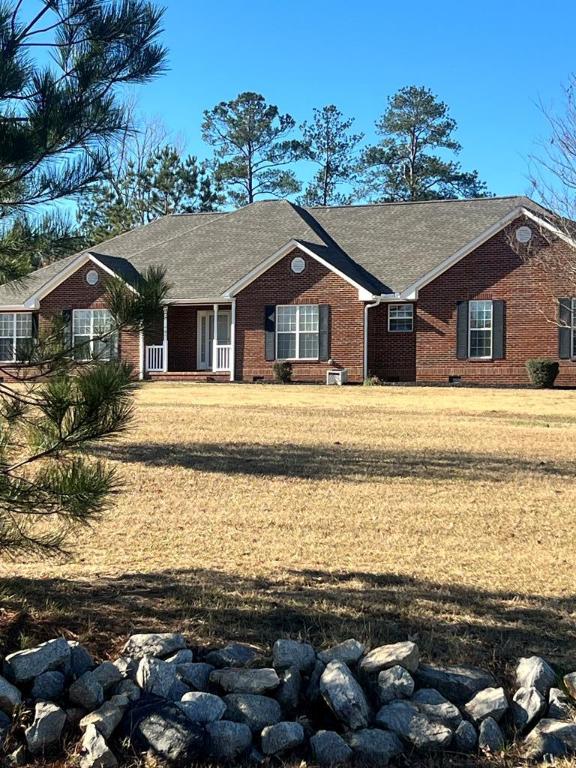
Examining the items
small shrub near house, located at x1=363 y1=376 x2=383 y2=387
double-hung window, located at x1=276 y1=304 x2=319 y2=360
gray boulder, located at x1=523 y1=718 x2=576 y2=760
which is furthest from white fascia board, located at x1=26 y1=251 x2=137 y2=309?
gray boulder, located at x1=523 y1=718 x2=576 y2=760

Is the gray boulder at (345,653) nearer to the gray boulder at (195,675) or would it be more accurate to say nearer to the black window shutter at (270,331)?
the gray boulder at (195,675)

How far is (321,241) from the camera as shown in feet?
84.7

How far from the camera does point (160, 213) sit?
141 ft

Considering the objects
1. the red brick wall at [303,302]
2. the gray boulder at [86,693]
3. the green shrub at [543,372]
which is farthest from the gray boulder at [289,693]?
the red brick wall at [303,302]

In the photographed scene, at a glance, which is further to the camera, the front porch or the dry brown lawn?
the front porch

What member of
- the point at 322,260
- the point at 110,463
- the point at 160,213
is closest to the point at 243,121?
the point at 160,213

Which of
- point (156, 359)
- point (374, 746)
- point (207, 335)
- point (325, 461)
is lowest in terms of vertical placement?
point (374, 746)

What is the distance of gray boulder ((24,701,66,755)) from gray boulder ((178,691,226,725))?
0.53 meters

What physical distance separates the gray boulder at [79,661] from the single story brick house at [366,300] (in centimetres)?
1922

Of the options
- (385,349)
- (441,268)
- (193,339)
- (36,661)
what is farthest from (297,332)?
(36,661)

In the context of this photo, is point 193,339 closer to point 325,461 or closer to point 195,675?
point 325,461

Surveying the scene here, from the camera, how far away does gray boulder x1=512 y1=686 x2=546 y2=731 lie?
148 inches

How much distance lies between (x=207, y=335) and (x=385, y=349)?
5.97 meters

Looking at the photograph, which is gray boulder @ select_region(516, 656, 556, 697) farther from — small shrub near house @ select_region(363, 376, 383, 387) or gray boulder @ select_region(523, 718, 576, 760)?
small shrub near house @ select_region(363, 376, 383, 387)
